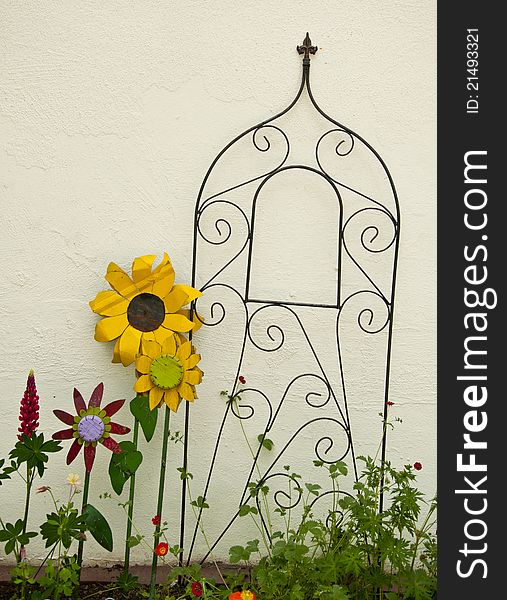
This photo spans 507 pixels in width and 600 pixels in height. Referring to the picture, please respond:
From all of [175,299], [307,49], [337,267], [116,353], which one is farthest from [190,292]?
[307,49]

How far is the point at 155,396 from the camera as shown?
2117 mm

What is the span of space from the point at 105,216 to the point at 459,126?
1.00 m

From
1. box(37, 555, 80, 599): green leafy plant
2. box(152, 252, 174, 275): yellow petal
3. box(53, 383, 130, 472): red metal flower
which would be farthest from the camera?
box(152, 252, 174, 275): yellow petal

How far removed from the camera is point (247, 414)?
227 cm

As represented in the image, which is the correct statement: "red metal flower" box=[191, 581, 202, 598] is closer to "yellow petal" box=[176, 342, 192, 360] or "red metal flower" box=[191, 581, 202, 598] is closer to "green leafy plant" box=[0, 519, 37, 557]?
"green leafy plant" box=[0, 519, 37, 557]

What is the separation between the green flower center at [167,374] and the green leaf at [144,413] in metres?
0.06

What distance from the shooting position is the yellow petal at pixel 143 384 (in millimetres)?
2115

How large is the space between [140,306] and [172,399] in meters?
0.26

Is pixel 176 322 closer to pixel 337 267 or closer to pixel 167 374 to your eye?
pixel 167 374

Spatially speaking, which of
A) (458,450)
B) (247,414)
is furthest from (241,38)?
(458,450)

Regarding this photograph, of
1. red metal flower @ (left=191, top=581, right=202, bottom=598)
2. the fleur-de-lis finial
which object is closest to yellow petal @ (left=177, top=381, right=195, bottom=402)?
red metal flower @ (left=191, top=581, right=202, bottom=598)

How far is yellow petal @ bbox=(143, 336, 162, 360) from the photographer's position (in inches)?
84.0

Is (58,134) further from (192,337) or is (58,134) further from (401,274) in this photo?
(401,274)

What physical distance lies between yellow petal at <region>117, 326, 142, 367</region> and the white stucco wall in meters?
0.10
